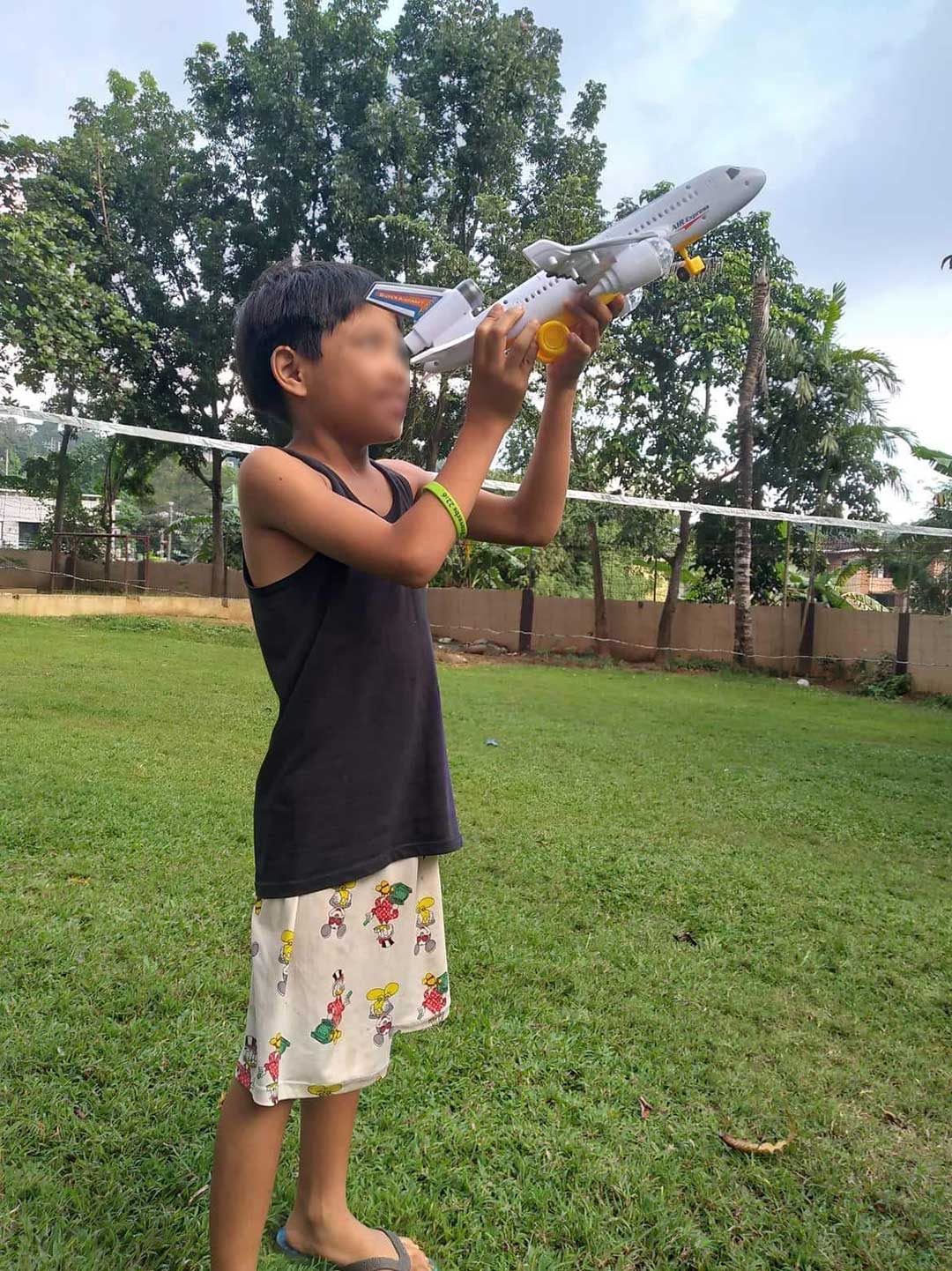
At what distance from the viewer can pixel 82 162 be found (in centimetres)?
1584

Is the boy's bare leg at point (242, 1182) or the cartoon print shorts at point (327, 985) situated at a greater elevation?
the cartoon print shorts at point (327, 985)

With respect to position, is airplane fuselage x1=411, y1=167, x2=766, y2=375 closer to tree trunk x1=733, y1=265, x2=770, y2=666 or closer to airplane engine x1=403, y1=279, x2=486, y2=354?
airplane engine x1=403, y1=279, x2=486, y2=354

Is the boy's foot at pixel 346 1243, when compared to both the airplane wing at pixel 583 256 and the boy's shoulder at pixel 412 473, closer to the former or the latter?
the boy's shoulder at pixel 412 473

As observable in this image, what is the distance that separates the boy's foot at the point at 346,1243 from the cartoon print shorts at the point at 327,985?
304mm

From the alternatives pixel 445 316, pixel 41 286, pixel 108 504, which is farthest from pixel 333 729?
pixel 108 504

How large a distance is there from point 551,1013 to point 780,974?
0.81 m

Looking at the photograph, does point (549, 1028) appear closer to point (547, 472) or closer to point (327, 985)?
point (327, 985)

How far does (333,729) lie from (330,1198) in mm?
791

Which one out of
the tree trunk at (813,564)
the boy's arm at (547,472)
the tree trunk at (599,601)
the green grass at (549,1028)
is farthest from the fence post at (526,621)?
the boy's arm at (547,472)

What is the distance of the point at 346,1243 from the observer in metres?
1.45

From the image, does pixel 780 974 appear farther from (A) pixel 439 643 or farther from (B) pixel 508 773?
(A) pixel 439 643

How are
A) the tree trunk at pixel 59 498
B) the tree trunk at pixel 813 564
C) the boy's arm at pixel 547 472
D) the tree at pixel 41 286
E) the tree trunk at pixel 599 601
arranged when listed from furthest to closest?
the tree trunk at pixel 59 498, the tree trunk at pixel 599 601, the tree trunk at pixel 813 564, the tree at pixel 41 286, the boy's arm at pixel 547 472

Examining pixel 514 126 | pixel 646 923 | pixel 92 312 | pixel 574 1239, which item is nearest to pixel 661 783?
pixel 646 923

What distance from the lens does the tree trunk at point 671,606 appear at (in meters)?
14.3
